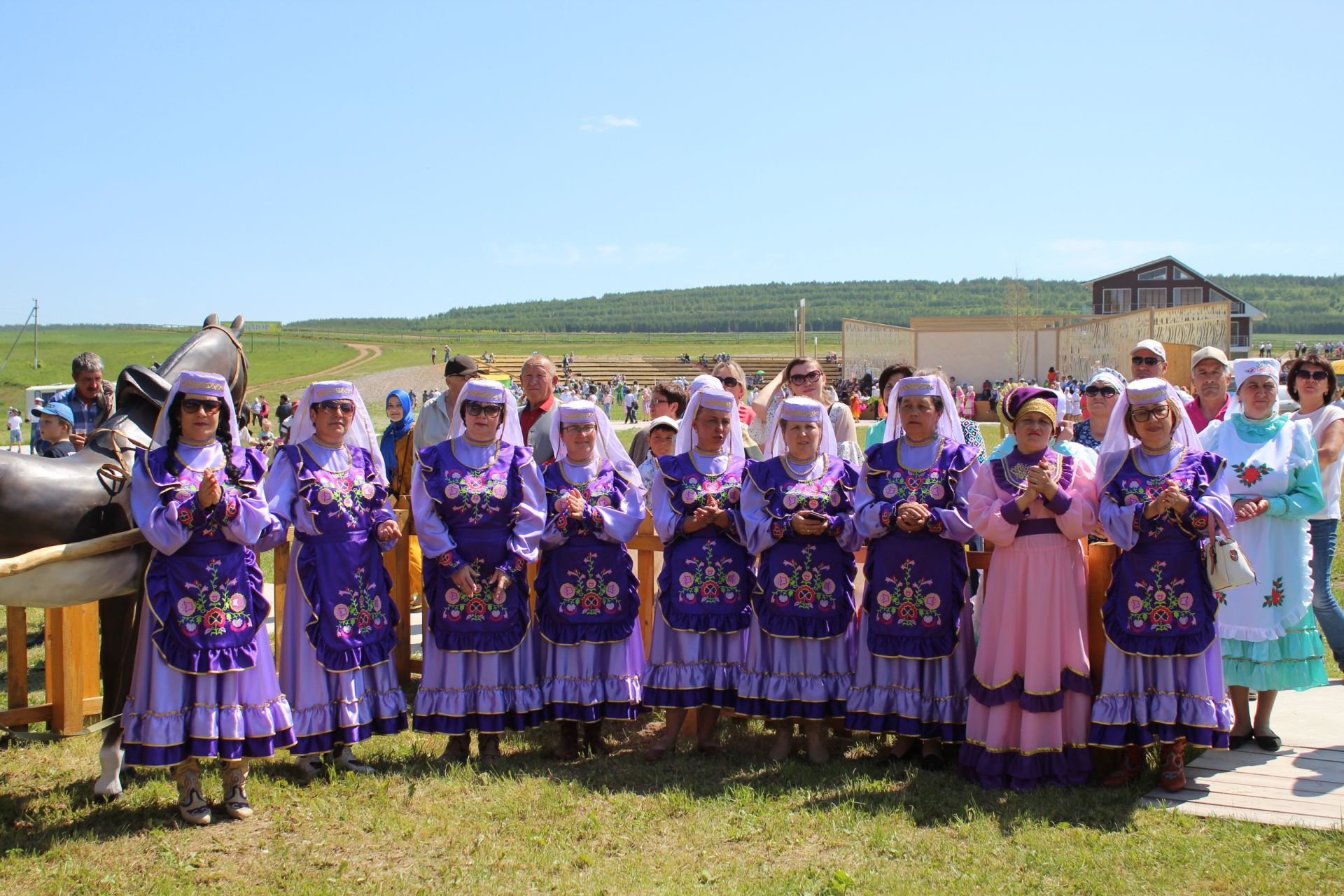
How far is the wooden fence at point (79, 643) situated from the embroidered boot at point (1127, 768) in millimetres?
364

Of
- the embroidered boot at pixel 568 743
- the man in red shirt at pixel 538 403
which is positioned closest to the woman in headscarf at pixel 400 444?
the man in red shirt at pixel 538 403

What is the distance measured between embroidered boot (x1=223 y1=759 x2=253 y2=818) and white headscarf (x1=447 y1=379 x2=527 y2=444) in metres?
1.86

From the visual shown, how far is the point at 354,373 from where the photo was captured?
223 ft

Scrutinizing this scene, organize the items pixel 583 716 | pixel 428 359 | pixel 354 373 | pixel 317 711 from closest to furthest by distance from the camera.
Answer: pixel 317 711 < pixel 583 716 < pixel 354 373 < pixel 428 359

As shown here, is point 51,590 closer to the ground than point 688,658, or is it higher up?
higher up

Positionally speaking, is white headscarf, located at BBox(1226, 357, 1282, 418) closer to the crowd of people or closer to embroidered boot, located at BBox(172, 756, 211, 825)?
the crowd of people

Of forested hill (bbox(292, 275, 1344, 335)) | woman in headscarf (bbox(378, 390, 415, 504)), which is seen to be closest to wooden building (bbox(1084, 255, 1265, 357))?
forested hill (bbox(292, 275, 1344, 335))

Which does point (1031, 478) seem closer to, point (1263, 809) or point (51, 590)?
point (1263, 809)

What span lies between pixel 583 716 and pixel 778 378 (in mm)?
2644

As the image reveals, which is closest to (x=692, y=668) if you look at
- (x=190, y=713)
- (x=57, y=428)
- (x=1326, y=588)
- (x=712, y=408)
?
(x=712, y=408)

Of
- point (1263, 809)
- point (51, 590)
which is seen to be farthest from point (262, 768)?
point (1263, 809)

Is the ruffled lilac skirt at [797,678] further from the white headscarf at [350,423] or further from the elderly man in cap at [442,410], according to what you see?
the elderly man in cap at [442,410]

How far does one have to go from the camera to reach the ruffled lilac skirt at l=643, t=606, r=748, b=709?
18.4 ft

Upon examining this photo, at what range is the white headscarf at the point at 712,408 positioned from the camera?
5.52 m
